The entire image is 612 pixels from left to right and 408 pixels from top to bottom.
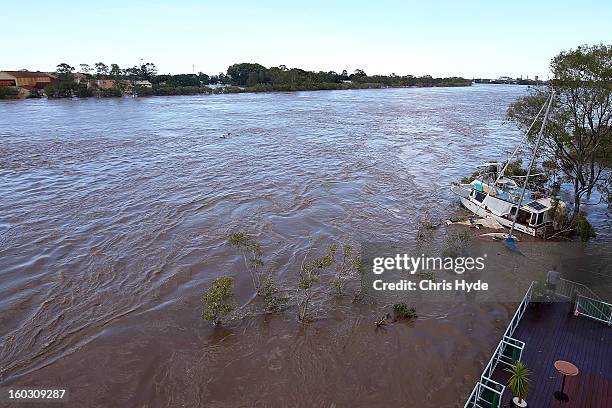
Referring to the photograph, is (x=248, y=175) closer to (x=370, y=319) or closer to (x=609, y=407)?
(x=370, y=319)

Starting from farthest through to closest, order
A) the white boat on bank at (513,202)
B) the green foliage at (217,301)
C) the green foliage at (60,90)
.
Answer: the green foliage at (60,90) < the white boat on bank at (513,202) < the green foliage at (217,301)

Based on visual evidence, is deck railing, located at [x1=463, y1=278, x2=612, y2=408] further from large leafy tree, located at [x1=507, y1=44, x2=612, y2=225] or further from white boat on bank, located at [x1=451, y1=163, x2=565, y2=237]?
large leafy tree, located at [x1=507, y1=44, x2=612, y2=225]

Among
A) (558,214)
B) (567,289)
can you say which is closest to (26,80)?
(558,214)

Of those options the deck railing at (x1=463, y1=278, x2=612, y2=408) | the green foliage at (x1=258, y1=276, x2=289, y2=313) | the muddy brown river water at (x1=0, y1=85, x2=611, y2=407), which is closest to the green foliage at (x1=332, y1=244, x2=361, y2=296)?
the muddy brown river water at (x1=0, y1=85, x2=611, y2=407)

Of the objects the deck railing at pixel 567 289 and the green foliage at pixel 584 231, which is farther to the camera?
the green foliage at pixel 584 231

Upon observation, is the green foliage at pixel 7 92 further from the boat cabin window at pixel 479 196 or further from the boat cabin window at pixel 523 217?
the boat cabin window at pixel 523 217

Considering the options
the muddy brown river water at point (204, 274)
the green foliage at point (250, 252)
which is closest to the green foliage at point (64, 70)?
the muddy brown river water at point (204, 274)

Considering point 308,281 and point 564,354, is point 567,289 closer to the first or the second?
point 564,354
